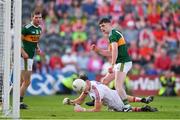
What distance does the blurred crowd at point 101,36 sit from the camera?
31016 mm

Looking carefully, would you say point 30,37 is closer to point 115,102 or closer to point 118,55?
point 118,55

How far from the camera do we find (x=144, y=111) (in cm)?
1689

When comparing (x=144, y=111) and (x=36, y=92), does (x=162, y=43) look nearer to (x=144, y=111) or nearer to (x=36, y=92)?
(x=36, y=92)

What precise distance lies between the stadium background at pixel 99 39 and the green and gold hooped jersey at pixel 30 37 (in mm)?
10293

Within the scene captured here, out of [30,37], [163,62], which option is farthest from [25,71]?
[163,62]

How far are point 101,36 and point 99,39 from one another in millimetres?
300

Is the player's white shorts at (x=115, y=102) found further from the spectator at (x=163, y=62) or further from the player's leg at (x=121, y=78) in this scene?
the spectator at (x=163, y=62)

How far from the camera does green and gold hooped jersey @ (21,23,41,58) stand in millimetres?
18734

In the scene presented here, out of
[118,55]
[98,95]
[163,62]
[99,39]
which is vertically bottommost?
[98,95]

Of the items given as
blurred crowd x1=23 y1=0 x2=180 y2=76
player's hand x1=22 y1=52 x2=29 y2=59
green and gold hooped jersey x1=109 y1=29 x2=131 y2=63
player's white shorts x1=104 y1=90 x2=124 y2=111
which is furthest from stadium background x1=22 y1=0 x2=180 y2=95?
player's white shorts x1=104 y1=90 x2=124 y2=111

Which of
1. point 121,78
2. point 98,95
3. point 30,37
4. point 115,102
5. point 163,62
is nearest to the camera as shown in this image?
point 98,95

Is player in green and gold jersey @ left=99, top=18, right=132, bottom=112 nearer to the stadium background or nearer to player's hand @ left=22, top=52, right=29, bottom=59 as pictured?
player's hand @ left=22, top=52, right=29, bottom=59

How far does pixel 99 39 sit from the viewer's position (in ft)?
105

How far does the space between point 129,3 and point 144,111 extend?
17.9 metres
